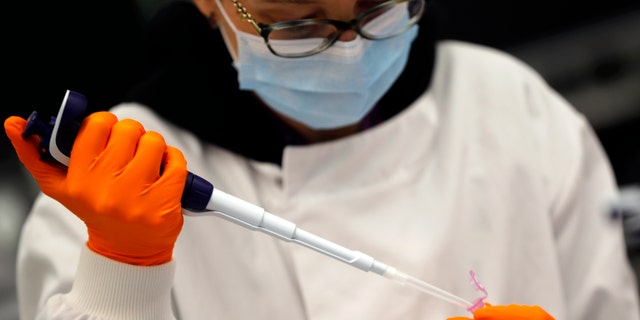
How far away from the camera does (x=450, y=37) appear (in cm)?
264

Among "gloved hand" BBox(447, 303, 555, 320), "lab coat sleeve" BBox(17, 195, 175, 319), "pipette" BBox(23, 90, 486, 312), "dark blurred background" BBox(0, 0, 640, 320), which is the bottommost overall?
"dark blurred background" BBox(0, 0, 640, 320)

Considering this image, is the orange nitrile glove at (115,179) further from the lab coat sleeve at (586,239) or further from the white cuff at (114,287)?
the lab coat sleeve at (586,239)

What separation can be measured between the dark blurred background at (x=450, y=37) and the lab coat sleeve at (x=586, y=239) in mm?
114

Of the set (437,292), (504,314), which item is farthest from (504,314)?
(437,292)

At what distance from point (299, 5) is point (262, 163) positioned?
0.32 m

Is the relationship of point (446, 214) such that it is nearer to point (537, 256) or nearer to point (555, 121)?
point (537, 256)

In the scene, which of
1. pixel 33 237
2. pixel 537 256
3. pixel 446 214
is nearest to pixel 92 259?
pixel 33 237

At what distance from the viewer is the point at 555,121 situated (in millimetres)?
1555

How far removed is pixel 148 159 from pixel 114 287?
0.17 m

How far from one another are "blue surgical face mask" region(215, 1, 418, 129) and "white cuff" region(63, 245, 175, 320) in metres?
0.41

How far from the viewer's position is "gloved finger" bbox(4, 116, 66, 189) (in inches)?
36.6

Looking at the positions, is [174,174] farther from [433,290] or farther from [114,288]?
[433,290]

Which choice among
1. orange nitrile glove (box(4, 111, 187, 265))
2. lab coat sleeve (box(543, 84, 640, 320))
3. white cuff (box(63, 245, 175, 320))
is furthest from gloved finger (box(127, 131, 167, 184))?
lab coat sleeve (box(543, 84, 640, 320))

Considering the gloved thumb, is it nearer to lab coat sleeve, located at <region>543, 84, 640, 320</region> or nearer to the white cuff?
the white cuff
